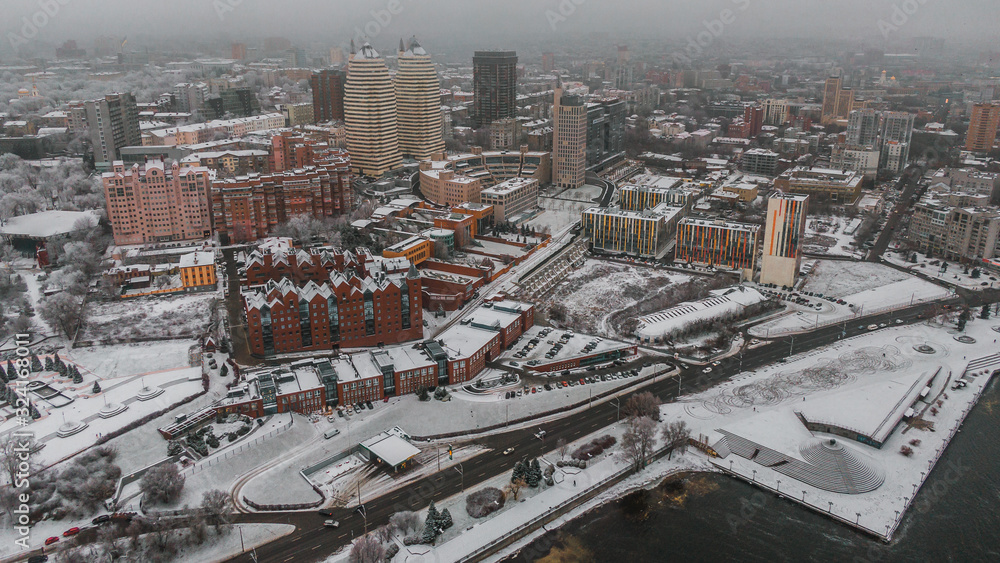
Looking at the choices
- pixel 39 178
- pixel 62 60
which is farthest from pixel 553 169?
pixel 62 60

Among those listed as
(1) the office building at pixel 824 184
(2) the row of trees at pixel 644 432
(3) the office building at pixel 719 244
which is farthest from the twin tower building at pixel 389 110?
(2) the row of trees at pixel 644 432

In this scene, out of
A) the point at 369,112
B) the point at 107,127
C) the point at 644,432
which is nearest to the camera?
the point at 644,432

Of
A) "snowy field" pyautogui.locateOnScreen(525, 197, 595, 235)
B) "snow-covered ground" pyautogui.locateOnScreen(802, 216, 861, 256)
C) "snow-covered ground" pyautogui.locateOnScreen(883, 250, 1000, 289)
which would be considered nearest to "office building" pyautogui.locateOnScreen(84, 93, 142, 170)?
"snowy field" pyautogui.locateOnScreen(525, 197, 595, 235)

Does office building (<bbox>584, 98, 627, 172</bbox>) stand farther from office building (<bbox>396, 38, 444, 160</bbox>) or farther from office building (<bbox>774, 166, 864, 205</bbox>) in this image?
office building (<bbox>774, 166, 864, 205</bbox>)

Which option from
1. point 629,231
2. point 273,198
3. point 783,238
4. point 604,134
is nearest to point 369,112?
point 273,198

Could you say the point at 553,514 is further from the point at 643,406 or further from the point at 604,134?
the point at 604,134

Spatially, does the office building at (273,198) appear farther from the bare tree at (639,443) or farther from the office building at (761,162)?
the office building at (761,162)
